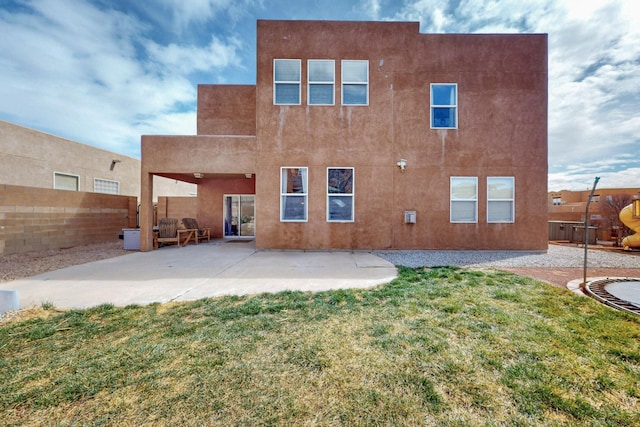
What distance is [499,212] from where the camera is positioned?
8875 mm

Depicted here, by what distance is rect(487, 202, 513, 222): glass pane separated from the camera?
885 centimetres

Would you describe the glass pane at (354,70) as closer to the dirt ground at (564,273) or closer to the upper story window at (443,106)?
the upper story window at (443,106)

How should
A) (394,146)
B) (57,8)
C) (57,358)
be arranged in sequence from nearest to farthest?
(57,358) < (57,8) < (394,146)

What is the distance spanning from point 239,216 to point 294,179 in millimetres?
5161

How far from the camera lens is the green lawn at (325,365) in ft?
5.81

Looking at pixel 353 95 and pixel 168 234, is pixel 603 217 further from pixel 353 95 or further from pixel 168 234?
pixel 168 234

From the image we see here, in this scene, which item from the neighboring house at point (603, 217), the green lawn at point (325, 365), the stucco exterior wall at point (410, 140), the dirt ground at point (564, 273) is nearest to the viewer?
the green lawn at point (325, 365)

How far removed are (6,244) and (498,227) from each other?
16423mm

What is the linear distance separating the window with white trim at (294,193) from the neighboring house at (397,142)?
36 millimetres

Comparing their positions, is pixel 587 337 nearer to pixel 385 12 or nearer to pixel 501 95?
pixel 501 95

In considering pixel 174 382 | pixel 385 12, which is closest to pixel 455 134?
pixel 385 12

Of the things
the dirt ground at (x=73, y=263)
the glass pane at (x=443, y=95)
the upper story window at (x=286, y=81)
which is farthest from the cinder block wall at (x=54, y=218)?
the glass pane at (x=443, y=95)

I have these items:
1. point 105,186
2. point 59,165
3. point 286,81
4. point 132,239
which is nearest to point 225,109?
point 286,81

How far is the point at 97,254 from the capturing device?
8211 millimetres
